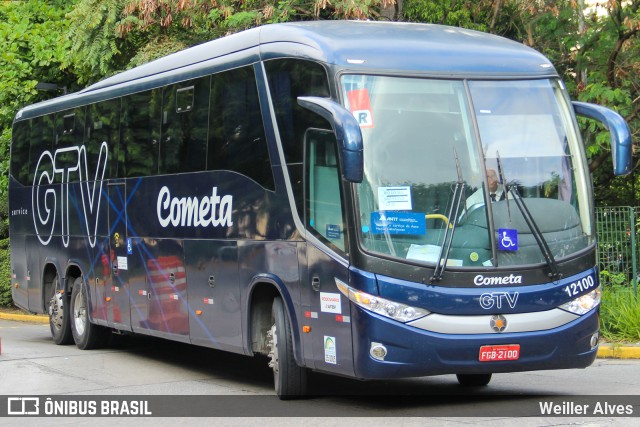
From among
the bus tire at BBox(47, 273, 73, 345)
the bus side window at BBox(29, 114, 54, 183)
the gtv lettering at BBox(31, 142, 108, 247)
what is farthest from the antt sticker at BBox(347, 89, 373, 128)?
the bus side window at BBox(29, 114, 54, 183)

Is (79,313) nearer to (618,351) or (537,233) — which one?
(618,351)

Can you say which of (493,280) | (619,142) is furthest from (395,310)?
(619,142)

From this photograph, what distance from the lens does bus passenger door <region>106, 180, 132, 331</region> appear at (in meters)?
15.5

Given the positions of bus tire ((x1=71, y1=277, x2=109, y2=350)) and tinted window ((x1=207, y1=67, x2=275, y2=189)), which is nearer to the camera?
tinted window ((x1=207, y1=67, x2=275, y2=189))

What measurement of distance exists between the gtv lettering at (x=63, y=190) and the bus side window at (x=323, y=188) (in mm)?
6463

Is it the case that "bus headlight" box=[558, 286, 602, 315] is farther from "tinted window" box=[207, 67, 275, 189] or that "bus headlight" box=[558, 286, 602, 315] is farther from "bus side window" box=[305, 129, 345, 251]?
"tinted window" box=[207, 67, 275, 189]

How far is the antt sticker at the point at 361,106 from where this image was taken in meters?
10.1

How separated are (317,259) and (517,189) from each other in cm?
194

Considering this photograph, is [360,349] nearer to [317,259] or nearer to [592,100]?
[317,259]

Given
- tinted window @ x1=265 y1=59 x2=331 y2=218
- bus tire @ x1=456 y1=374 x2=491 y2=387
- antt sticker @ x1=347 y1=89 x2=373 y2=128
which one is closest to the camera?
Result: antt sticker @ x1=347 y1=89 x2=373 y2=128

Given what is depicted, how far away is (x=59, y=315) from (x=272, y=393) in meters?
7.42

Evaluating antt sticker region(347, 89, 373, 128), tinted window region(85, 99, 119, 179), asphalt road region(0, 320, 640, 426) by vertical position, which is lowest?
asphalt road region(0, 320, 640, 426)

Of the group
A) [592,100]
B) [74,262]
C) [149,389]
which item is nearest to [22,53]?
[74,262]

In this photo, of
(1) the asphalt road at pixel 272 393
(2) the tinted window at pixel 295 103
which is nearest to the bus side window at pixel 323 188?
(2) the tinted window at pixel 295 103
